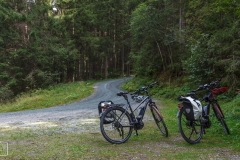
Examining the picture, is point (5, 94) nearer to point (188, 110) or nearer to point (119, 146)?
point (119, 146)

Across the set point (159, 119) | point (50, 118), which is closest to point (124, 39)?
point (50, 118)

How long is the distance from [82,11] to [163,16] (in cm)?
1641

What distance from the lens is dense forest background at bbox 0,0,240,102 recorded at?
1159cm

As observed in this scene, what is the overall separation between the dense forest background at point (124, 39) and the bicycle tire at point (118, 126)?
15.9ft

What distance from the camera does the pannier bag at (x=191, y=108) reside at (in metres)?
4.74

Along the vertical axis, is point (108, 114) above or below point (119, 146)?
above

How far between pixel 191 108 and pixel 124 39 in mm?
35127

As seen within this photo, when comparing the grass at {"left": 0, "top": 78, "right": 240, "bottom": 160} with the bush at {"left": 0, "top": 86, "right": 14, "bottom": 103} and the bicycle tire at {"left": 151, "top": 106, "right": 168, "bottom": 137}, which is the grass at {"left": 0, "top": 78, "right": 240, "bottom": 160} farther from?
the bush at {"left": 0, "top": 86, "right": 14, "bottom": 103}

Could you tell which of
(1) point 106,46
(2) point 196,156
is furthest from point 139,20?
(1) point 106,46

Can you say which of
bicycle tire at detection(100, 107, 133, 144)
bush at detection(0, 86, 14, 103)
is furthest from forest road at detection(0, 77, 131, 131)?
bush at detection(0, 86, 14, 103)

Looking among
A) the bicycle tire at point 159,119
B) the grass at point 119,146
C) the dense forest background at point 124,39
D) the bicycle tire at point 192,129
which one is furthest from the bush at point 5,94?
the bicycle tire at point 192,129

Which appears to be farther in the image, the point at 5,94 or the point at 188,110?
the point at 5,94

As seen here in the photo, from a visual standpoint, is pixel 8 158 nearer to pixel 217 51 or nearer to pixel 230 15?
pixel 217 51

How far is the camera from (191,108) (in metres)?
4.74
